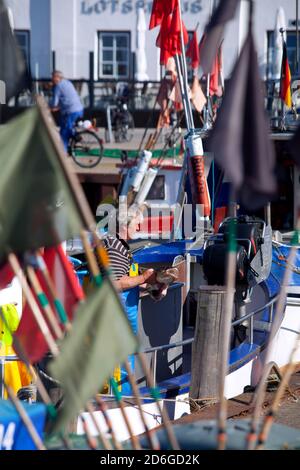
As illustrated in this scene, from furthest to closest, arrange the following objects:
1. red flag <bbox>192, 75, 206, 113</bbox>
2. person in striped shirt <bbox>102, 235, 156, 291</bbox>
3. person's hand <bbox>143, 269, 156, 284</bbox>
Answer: red flag <bbox>192, 75, 206, 113</bbox>, person's hand <bbox>143, 269, 156, 284</bbox>, person in striped shirt <bbox>102, 235, 156, 291</bbox>

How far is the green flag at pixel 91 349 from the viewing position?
347 cm

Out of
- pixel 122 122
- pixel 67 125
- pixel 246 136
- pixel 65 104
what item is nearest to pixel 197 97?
pixel 65 104

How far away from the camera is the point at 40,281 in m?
4.45

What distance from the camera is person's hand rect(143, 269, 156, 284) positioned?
22.2 feet

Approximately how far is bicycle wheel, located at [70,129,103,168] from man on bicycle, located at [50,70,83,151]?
0.77ft

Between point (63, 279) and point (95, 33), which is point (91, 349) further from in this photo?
point (95, 33)

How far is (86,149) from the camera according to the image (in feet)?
63.6

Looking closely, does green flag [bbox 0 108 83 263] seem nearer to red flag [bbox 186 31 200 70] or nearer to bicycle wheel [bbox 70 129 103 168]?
red flag [bbox 186 31 200 70]

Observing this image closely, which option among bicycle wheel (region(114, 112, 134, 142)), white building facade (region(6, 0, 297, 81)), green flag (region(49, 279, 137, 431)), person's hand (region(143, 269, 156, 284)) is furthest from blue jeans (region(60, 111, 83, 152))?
green flag (region(49, 279, 137, 431))

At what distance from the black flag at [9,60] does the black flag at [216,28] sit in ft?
2.72

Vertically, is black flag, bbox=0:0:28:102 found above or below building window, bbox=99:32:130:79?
below

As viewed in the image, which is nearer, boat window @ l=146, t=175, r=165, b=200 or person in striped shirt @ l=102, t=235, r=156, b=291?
person in striped shirt @ l=102, t=235, r=156, b=291

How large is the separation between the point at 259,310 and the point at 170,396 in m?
1.20

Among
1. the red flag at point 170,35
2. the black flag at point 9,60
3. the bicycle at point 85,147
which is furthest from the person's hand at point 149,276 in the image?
the bicycle at point 85,147
